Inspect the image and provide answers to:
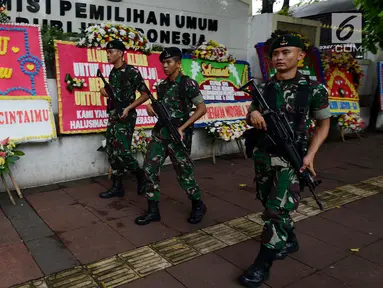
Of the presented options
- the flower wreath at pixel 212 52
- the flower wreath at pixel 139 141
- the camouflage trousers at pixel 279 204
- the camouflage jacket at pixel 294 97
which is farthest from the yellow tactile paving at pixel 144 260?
the flower wreath at pixel 212 52

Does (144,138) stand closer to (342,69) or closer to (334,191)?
(334,191)

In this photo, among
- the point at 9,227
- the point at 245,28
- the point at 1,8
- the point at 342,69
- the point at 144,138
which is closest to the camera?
the point at 9,227

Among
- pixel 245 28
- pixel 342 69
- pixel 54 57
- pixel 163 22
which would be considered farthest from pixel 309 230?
pixel 342 69

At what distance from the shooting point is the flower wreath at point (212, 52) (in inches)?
265

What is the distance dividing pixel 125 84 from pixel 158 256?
213 cm

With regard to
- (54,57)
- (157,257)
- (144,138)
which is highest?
(54,57)

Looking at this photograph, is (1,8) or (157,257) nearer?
(157,257)

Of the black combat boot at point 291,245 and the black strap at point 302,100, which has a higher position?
the black strap at point 302,100

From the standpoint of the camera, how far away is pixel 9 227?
3711mm

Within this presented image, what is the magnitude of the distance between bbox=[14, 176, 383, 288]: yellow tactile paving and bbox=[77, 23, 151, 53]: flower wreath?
3.26 m

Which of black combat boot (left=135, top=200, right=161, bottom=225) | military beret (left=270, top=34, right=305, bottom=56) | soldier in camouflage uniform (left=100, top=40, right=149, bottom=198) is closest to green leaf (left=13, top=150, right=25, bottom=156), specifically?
soldier in camouflage uniform (left=100, top=40, right=149, bottom=198)

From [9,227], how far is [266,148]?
271cm

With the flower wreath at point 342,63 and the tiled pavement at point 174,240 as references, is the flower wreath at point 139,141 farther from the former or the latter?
the flower wreath at point 342,63

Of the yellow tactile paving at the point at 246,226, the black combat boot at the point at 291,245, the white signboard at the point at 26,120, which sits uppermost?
the white signboard at the point at 26,120
